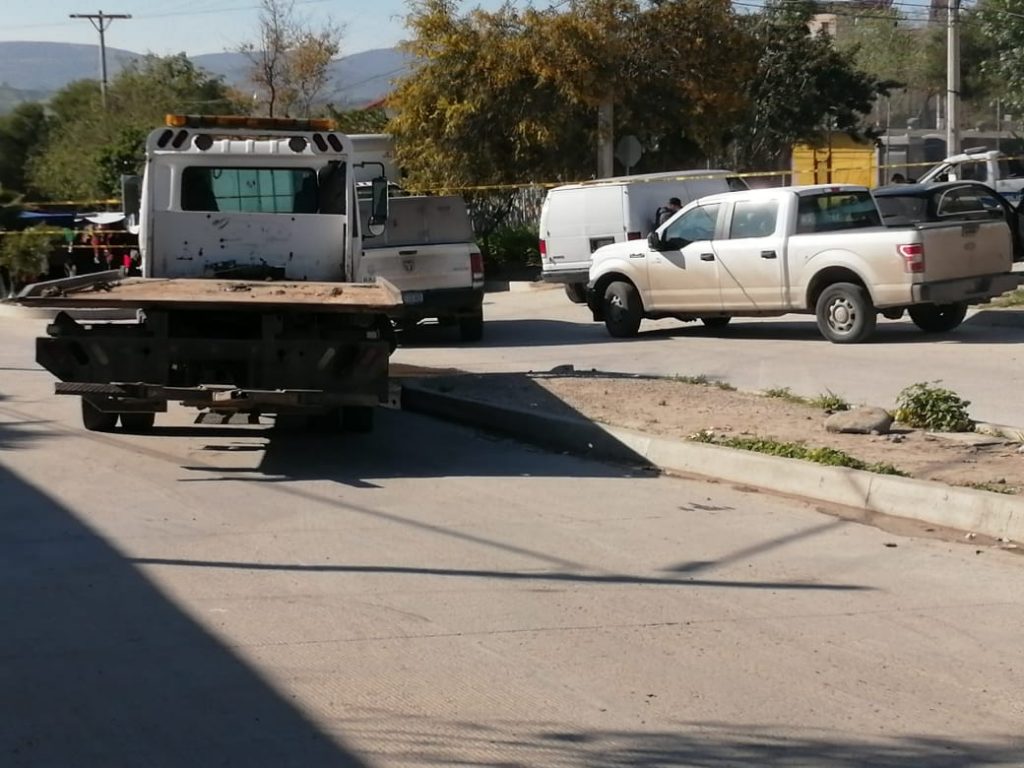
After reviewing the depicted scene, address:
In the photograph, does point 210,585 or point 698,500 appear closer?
point 210,585

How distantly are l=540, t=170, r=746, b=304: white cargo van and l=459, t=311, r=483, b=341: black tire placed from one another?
3.27 metres

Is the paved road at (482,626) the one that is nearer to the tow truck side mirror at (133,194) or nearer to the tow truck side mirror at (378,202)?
the tow truck side mirror at (133,194)

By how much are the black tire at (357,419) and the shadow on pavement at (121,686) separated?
154 inches

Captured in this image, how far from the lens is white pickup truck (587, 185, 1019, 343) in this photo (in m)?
17.1

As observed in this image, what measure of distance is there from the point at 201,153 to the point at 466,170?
18812 millimetres

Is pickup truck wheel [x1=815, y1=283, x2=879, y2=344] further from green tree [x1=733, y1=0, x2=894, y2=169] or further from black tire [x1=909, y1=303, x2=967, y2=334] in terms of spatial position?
green tree [x1=733, y1=0, x2=894, y2=169]

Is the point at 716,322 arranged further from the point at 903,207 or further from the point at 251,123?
the point at 251,123

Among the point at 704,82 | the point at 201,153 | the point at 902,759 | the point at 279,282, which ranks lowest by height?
the point at 902,759

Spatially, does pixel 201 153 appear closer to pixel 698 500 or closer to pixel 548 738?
pixel 698 500

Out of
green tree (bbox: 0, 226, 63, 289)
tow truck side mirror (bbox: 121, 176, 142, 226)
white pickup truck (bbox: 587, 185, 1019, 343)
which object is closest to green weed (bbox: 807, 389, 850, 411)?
white pickup truck (bbox: 587, 185, 1019, 343)

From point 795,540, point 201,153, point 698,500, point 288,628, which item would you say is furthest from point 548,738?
point 201,153

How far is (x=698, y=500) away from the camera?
381 inches

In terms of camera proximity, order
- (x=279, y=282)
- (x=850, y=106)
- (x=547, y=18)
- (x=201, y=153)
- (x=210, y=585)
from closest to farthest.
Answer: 1. (x=210, y=585)
2. (x=279, y=282)
3. (x=201, y=153)
4. (x=547, y=18)
5. (x=850, y=106)

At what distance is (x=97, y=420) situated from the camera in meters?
12.3
